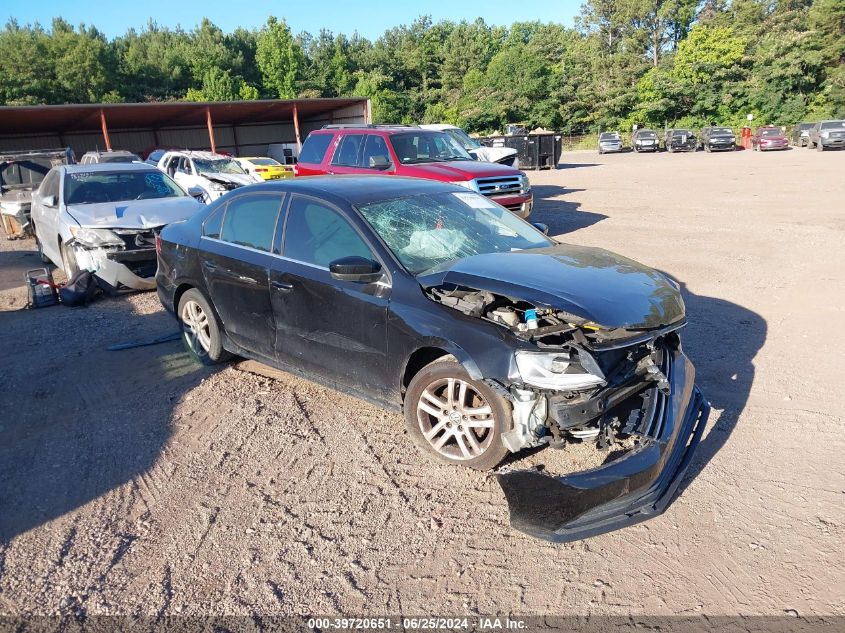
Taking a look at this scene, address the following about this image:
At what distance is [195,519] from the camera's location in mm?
3484

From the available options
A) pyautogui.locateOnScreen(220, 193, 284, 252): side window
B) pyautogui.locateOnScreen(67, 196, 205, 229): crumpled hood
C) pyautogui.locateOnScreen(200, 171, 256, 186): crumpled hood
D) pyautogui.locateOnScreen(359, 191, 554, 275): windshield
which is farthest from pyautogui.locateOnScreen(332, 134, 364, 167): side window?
pyautogui.locateOnScreen(359, 191, 554, 275): windshield

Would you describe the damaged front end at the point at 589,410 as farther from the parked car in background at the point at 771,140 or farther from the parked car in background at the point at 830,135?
the parked car in background at the point at 771,140

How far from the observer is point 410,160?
11336mm

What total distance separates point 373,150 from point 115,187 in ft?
14.3

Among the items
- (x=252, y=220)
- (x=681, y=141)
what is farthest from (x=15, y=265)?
(x=681, y=141)

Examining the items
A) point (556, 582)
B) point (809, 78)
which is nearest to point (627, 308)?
point (556, 582)

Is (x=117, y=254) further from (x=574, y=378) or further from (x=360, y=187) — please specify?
(x=574, y=378)

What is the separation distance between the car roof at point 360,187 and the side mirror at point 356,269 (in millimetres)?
593

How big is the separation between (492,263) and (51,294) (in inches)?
263

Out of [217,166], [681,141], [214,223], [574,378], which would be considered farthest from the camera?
[681,141]

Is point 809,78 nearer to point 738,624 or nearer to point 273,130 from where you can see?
point 273,130

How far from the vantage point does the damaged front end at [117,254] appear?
26.9ft

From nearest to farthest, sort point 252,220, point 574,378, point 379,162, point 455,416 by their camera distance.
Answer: point 574,378 < point 455,416 < point 252,220 < point 379,162

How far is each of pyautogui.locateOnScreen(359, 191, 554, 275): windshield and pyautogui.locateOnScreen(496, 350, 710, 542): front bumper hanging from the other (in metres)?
1.59
